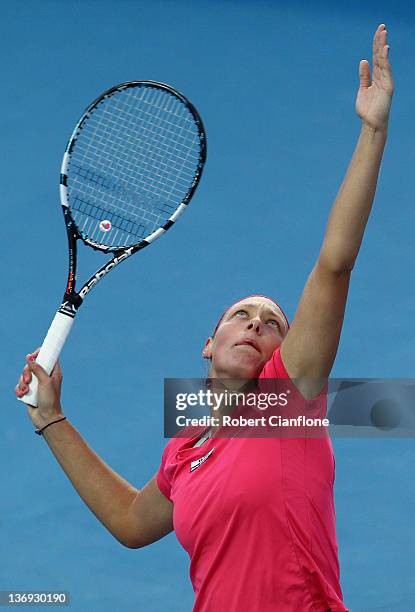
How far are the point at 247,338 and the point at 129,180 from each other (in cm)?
105

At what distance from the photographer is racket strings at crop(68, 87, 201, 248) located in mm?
3367

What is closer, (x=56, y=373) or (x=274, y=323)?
(x=274, y=323)

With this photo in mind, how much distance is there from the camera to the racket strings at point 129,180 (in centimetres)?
337

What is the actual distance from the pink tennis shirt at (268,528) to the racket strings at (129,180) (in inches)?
41.3

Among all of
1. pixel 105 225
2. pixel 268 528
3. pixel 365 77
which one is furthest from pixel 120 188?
pixel 268 528

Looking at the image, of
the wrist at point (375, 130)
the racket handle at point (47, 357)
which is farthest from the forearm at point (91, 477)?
the wrist at point (375, 130)

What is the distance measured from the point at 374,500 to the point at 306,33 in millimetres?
4282

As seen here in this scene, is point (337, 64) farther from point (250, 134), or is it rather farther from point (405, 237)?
point (405, 237)

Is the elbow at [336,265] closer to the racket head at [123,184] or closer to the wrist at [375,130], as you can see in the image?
the wrist at [375,130]

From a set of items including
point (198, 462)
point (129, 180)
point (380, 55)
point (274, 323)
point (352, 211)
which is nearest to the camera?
point (352, 211)

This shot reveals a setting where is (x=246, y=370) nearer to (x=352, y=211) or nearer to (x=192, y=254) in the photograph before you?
(x=352, y=211)

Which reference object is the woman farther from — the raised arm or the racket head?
the racket head

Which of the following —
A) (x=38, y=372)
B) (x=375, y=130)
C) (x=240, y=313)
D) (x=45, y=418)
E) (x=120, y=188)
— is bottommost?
(x=45, y=418)

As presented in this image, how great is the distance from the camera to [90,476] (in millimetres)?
2988
